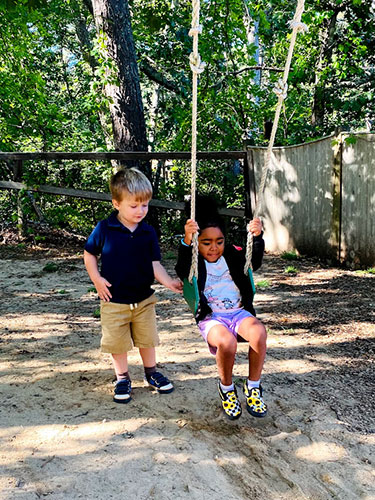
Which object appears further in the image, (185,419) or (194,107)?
(185,419)

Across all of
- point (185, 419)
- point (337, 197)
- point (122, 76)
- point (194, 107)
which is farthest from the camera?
point (122, 76)

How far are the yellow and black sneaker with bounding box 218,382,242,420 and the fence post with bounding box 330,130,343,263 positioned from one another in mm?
4030

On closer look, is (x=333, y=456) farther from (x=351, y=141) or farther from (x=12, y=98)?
(x=12, y=98)

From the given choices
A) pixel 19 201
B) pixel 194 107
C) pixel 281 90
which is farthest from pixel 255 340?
pixel 19 201

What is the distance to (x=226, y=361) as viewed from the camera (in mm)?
2582

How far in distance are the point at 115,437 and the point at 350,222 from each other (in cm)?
450

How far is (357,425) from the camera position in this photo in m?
2.63

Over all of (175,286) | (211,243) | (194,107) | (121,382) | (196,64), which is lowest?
(121,382)

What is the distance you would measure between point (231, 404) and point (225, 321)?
451 millimetres

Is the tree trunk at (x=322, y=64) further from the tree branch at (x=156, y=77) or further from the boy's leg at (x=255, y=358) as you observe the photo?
the boy's leg at (x=255, y=358)

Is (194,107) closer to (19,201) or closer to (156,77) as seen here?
(19,201)

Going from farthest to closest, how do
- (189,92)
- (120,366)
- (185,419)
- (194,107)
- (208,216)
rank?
(189,92) < (120,366) < (208,216) < (185,419) < (194,107)

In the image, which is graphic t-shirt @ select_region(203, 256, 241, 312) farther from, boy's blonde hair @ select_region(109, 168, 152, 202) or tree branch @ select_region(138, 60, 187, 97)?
tree branch @ select_region(138, 60, 187, 97)

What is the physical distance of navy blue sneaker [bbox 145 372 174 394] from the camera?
2969 millimetres
